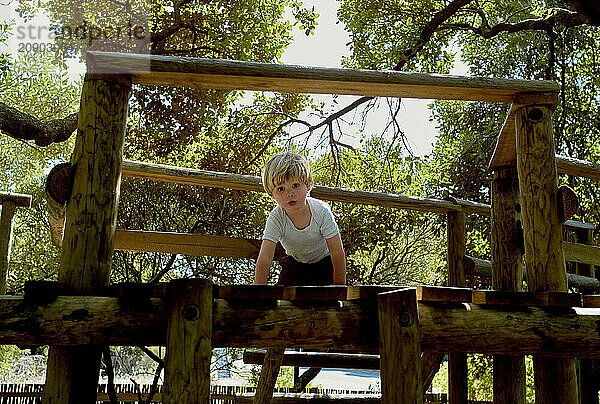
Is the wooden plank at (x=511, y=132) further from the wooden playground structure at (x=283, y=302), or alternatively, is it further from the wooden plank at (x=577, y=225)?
the wooden plank at (x=577, y=225)

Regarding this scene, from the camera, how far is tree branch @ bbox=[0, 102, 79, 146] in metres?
6.15

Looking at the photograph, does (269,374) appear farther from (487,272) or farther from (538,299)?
(538,299)

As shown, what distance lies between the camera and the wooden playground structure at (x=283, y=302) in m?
2.13

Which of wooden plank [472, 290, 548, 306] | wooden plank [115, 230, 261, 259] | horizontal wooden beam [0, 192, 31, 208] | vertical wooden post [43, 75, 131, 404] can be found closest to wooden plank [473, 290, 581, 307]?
wooden plank [472, 290, 548, 306]

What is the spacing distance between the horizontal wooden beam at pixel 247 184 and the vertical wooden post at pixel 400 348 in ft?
9.20

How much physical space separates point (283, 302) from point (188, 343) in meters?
0.39

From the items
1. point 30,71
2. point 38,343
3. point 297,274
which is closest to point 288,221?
point 297,274

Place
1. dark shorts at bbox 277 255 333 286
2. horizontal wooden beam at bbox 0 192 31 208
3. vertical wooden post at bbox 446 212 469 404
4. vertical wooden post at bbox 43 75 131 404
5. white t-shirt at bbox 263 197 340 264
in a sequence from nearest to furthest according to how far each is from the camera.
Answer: vertical wooden post at bbox 43 75 131 404
white t-shirt at bbox 263 197 340 264
dark shorts at bbox 277 255 333 286
vertical wooden post at bbox 446 212 469 404
horizontal wooden beam at bbox 0 192 31 208

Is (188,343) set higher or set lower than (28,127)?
lower

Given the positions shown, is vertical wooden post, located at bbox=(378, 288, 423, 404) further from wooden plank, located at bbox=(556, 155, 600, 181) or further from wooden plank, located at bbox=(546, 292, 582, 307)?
wooden plank, located at bbox=(556, 155, 600, 181)

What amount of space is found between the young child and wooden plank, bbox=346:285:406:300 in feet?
3.24

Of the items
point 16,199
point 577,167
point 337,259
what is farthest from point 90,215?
point 16,199

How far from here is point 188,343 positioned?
6.81ft

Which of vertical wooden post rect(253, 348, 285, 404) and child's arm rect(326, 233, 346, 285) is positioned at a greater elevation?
child's arm rect(326, 233, 346, 285)
